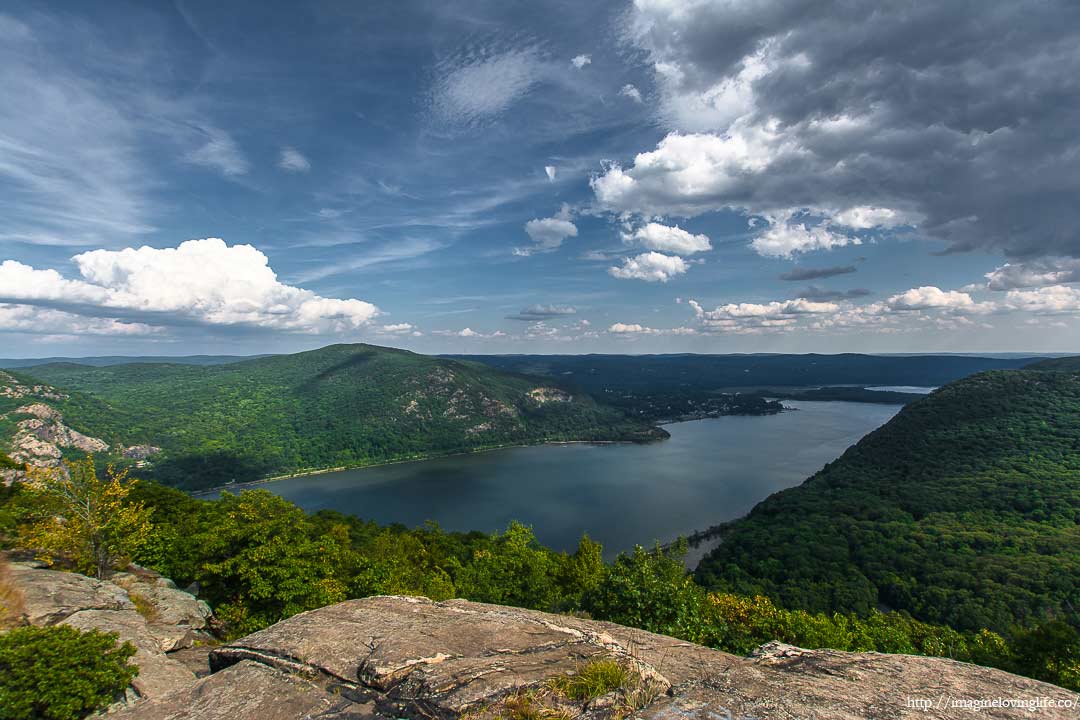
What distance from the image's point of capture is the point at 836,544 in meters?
68.8

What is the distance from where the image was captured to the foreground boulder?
5977 millimetres

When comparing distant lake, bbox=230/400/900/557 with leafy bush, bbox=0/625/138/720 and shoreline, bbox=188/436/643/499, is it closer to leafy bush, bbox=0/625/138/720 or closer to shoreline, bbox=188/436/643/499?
shoreline, bbox=188/436/643/499

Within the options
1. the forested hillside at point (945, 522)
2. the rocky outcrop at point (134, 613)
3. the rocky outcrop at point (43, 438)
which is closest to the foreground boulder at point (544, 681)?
the rocky outcrop at point (134, 613)

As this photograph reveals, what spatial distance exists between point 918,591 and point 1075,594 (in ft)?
42.2

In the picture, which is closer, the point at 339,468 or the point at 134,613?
the point at 134,613

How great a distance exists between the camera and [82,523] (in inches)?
779

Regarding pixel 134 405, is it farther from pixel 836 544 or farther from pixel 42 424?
pixel 836 544

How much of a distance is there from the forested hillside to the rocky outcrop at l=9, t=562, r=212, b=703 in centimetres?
5535

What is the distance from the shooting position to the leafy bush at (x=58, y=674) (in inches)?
348

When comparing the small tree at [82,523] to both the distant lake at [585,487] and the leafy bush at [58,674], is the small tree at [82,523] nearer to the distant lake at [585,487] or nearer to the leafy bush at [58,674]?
the leafy bush at [58,674]

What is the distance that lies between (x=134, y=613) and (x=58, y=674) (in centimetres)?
753

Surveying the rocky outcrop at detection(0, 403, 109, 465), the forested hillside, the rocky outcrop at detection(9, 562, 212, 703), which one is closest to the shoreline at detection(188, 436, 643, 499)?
the rocky outcrop at detection(0, 403, 109, 465)

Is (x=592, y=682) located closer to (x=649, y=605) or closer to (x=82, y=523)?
(x=649, y=605)

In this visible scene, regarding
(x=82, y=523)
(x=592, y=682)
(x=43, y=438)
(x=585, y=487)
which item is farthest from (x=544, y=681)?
(x=43, y=438)
